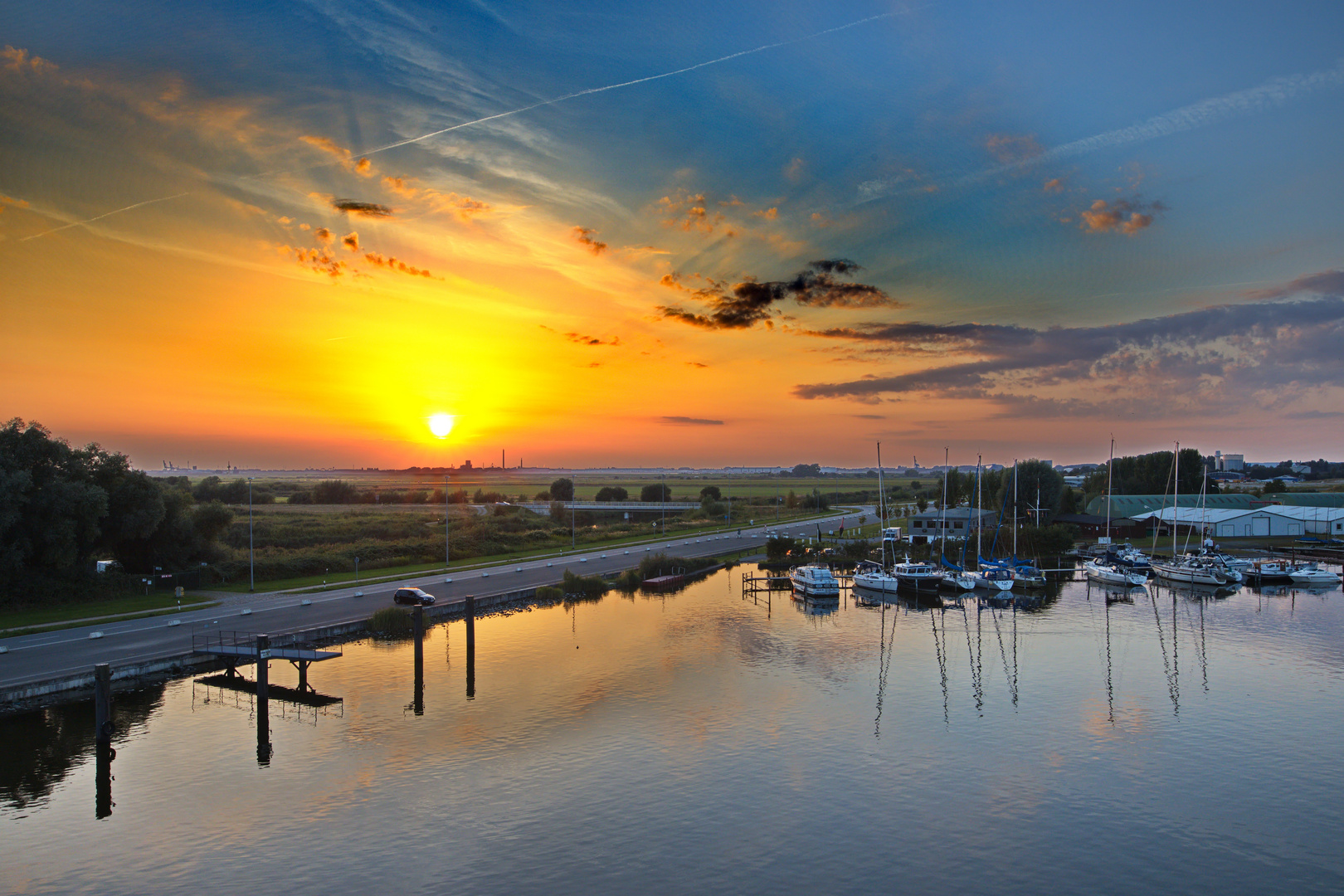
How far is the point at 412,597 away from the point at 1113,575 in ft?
211

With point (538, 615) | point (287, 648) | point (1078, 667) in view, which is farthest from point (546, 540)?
point (1078, 667)

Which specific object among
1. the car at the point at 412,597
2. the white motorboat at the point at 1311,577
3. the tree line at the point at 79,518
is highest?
the tree line at the point at 79,518

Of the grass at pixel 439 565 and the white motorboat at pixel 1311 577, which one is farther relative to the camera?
the white motorboat at pixel 1311 577

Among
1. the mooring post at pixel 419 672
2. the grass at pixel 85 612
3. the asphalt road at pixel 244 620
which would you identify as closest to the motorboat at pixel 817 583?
the asphalt road at pixel 244 620

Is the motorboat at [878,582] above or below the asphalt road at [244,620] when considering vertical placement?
below

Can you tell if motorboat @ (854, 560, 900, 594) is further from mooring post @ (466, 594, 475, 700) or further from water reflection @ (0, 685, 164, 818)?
water reflection @ (0, 685, 164, 818)

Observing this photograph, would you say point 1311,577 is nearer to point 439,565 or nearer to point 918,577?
point 918,577

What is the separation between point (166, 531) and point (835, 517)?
115 m

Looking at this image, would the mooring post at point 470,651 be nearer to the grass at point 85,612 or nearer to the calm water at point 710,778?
the calm water at point 710,778

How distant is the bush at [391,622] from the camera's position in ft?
163

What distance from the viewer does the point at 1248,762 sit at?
29453 millimetres

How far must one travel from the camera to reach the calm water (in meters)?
21.7

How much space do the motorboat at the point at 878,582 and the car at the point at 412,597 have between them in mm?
39951

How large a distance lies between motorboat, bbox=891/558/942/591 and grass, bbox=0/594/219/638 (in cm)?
5724
